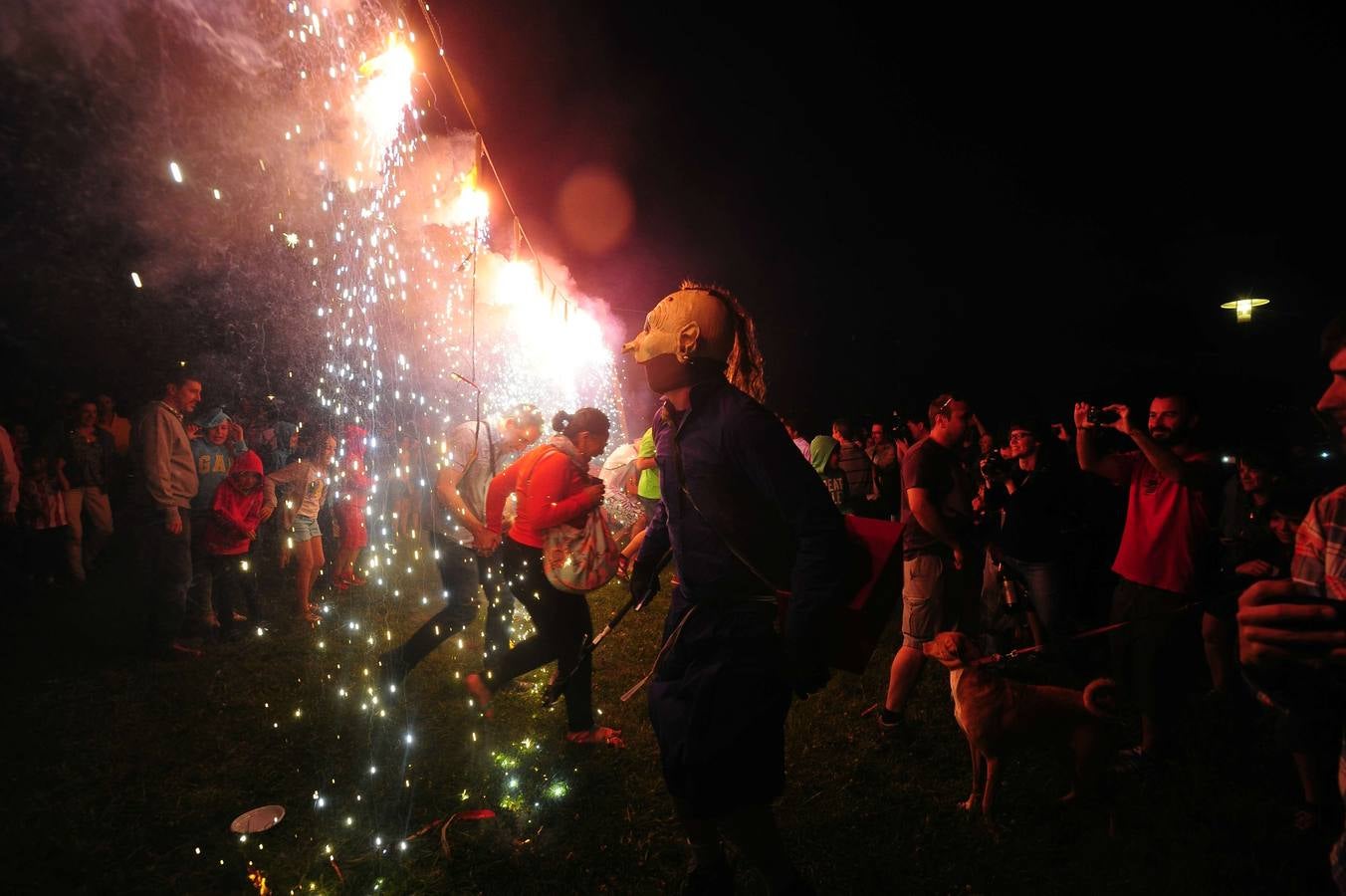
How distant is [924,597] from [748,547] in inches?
97.7

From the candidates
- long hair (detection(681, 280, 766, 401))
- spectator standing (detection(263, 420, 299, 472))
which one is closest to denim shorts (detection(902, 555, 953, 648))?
long hair (detection(681, 280, 766, 401))

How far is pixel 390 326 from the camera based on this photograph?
9477 mm

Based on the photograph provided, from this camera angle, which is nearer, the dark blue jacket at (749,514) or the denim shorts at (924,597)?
the dark blue jacket at (749,514)

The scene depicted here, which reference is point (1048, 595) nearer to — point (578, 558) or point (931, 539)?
point (931, 539)

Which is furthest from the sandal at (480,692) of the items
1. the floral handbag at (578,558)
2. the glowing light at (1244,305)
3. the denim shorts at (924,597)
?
the glowing light at (1244,305)

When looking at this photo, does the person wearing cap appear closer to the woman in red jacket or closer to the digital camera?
the woman in red jacket

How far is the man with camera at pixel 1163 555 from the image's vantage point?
390cm

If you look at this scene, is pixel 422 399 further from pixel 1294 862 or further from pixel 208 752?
pixel 1294 862

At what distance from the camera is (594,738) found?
4254mm

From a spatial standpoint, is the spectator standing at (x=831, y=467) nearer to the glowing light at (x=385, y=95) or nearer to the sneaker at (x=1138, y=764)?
the sneaker at (x=1138, y=764)

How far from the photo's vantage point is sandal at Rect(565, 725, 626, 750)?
4.25 m

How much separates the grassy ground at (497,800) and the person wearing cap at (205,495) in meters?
0.81

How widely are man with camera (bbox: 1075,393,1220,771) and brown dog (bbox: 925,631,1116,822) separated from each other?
819mm

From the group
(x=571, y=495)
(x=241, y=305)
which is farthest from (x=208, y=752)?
(x=241, y=305)
